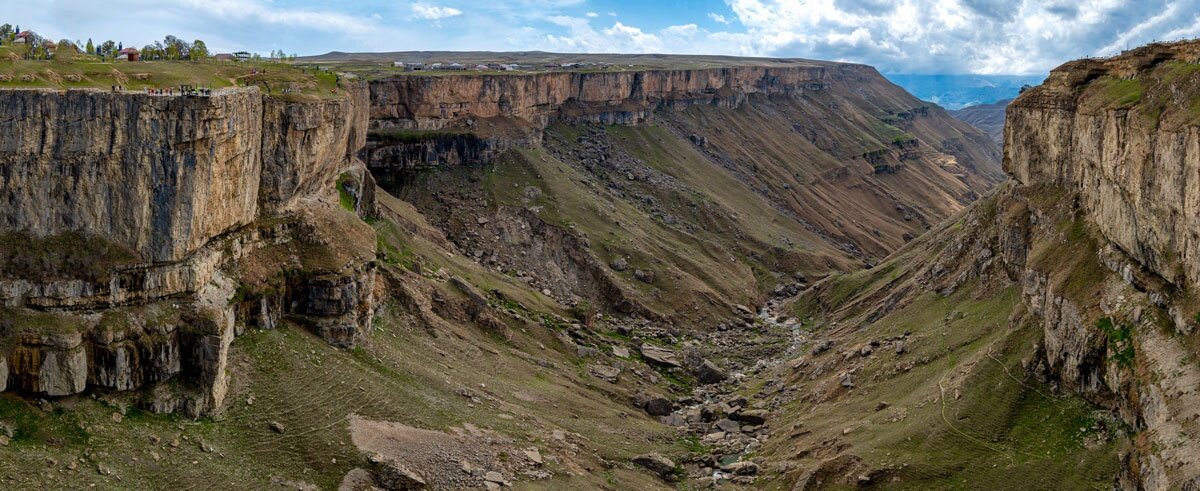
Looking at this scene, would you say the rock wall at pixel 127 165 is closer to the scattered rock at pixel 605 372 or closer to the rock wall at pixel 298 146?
the rock wall at pixel 298 146

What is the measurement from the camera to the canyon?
50.1 metres

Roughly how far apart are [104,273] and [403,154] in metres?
65.1

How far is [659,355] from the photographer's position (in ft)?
303

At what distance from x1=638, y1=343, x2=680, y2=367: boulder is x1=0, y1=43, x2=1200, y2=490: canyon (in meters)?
0.64

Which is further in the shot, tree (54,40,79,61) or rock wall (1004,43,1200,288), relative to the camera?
tree (54,40,79,61)

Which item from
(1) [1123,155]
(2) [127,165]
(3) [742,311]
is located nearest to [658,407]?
(3) [742,311]

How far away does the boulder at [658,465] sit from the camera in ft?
219

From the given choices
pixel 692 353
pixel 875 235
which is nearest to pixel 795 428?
pixel 692 353

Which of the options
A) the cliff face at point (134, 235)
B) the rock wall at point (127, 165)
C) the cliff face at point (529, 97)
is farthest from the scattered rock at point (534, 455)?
the cliff face at point (529, 97)

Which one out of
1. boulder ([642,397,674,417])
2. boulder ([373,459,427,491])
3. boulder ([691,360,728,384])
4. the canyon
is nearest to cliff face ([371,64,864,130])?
the canyon

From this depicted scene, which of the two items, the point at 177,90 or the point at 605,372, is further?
the point at 605,372

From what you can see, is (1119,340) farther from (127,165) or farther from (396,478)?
(127,165)

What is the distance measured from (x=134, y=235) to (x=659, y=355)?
51.7 m

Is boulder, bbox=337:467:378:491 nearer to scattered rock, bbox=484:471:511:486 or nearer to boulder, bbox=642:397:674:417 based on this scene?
scattered rock, bbox=484:471:511:486
